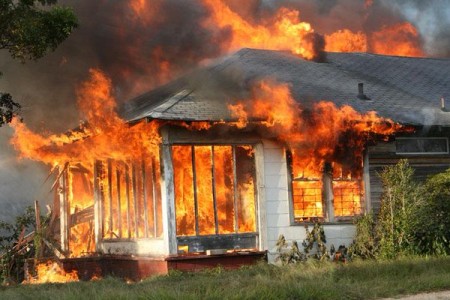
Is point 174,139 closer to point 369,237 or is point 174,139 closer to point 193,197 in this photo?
point 193,197

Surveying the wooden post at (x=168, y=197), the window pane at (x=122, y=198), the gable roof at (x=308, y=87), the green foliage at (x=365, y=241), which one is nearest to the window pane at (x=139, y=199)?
the window pane at (x=122, y=198)

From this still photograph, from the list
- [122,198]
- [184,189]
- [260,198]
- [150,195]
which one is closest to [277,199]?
[260,198]

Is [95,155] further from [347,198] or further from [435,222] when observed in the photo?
[435,222]

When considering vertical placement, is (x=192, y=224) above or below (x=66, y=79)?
below

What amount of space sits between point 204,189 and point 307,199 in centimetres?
241

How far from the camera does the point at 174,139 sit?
14734mm

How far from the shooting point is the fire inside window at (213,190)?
14.9 meters

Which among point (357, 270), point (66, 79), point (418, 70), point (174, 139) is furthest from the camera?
point (418, 70)

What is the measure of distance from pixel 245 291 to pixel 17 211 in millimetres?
21601

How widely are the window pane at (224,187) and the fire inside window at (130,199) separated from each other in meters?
1.24

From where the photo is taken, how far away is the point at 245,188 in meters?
15.5

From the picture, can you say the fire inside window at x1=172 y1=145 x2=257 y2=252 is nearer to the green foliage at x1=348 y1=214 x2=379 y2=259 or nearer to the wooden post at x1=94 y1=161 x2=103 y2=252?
the green foliage at x1=348 y1=214 x2=379 y2=259

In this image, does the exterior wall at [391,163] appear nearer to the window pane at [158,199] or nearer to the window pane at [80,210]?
the window pane at [158,199]

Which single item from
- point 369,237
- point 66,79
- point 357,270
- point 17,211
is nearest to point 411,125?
point 369,237
